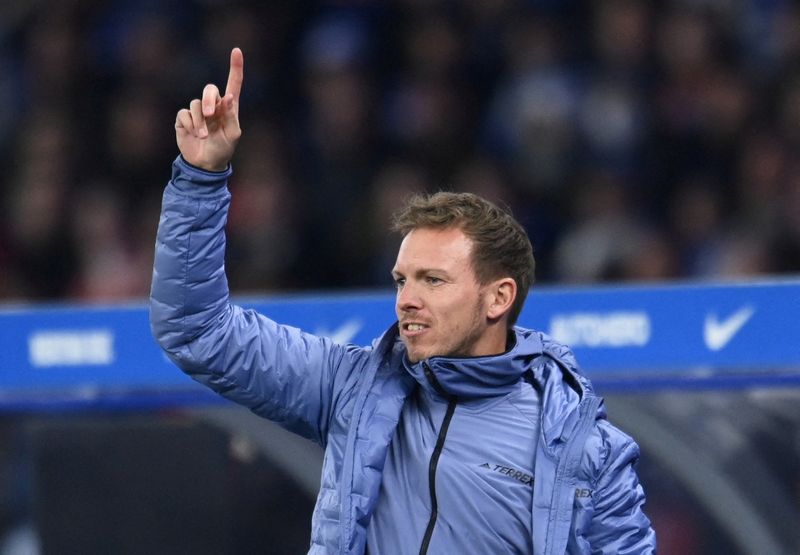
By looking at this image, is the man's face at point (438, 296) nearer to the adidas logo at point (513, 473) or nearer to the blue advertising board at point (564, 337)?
the adidas logo at point (513, 473)

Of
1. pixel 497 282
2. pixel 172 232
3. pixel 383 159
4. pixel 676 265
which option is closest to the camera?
pixel 172 232

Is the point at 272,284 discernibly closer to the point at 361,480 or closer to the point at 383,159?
the point at 383,159

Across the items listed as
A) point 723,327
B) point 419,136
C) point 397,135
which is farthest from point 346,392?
point 397,135

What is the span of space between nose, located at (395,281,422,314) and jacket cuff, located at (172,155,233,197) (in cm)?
41

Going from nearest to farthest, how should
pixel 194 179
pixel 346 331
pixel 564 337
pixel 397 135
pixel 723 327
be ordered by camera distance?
1. pixel 194 179
2. pixel 723 327
3. pixel 564 337
4. pixel 346 331
5. pixel 397 135

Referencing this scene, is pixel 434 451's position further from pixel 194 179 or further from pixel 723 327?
pixel 723 327

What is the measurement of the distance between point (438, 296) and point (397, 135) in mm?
3797

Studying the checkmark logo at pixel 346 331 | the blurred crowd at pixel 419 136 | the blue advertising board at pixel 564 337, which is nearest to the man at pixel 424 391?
the blue advertising board at pixel 564 337

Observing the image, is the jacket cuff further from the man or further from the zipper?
the zipper

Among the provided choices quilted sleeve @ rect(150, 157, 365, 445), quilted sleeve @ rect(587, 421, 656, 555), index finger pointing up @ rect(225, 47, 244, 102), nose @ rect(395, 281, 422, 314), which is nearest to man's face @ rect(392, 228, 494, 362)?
nose @ rect(395, 281, 422, 314)

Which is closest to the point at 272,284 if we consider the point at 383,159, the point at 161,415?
the point at 383,159

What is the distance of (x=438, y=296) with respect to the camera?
2.71 metres

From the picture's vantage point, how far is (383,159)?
6.35 metres

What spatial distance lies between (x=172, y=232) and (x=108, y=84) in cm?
486
